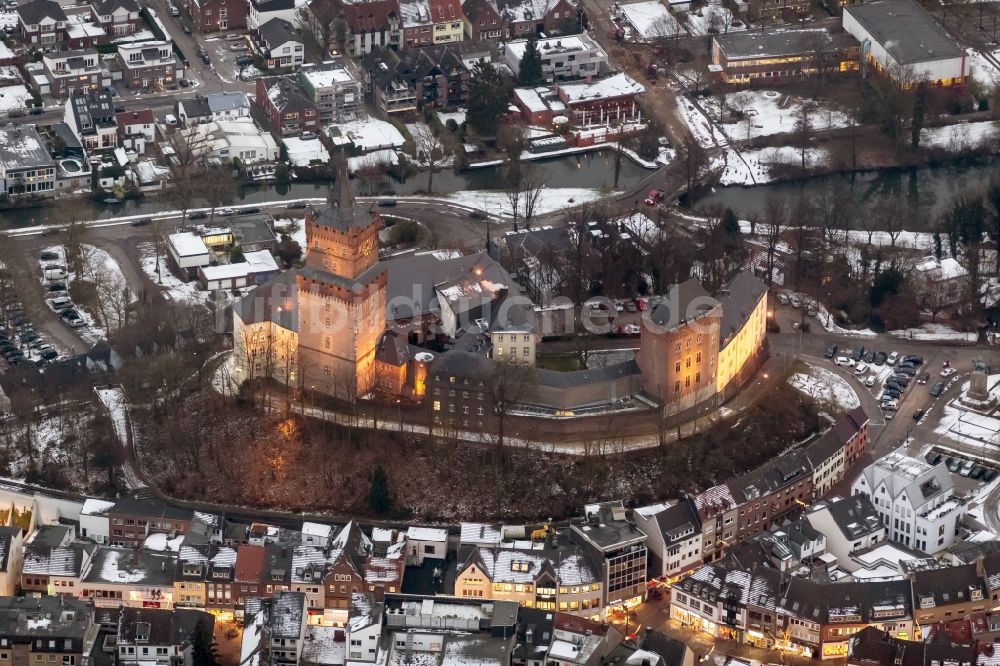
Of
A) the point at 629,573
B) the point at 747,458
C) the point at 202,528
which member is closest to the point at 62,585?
the point at 202,528

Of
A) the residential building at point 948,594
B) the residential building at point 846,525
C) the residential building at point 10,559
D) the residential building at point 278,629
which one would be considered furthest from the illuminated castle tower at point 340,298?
the residential building at point 948,594

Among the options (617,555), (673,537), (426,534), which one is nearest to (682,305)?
(673,537)

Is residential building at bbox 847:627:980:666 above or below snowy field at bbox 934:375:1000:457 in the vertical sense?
below

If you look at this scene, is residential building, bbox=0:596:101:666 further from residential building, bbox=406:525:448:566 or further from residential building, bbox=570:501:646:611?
residential building, bbox=570:501:646:611

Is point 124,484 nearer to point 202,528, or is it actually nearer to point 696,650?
point 202,528

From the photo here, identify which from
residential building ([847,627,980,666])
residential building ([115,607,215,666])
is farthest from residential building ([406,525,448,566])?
residential building ([847,627,980,666])
